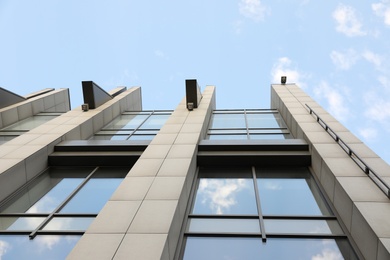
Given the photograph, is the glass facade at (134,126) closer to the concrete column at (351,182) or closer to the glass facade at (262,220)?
the glass facade at (262,220)

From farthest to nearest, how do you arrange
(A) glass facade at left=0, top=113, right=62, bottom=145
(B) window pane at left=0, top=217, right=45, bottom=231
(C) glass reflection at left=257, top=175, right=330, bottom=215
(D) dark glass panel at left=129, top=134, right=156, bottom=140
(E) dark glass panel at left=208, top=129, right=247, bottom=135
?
(A) glass facade at left=0, top=113, right=62, bottom=145 → (D) dark glass panel at left=129, top=134, right=156, bottom=140 → (E) dark glass panel at left=208, top=129, right=247, bottom=135 → (C) glass reflection at left=257, top=175, right=330, bottom=215 → (B) window pane at left=0, top=217, right=45, bottom=231

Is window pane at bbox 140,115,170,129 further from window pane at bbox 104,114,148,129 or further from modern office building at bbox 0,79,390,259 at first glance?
modern office building at bbox 0,79,390,259

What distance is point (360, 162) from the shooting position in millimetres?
9867

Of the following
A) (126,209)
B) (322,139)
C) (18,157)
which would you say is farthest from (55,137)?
(322,139)

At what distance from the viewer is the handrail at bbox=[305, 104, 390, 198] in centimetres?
807

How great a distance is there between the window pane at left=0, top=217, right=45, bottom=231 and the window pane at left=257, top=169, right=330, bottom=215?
6082 mm

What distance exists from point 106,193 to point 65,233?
2.35 m

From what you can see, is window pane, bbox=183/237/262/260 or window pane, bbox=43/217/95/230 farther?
window pane, bbox=43/217/95/230

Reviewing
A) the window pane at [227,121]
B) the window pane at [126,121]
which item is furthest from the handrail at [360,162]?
the window pane at [126,121]

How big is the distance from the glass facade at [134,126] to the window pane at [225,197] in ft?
21.4

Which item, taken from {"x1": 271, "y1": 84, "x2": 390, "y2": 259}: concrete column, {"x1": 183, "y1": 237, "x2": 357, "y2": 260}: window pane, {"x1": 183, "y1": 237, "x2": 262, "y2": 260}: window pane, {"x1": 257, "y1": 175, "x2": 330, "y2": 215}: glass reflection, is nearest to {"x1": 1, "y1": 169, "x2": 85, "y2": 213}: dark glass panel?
{"x1": 183, "y1": 237, "x2": 262, "y2": 260}: window pane

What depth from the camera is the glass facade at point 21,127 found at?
1711 centimetres

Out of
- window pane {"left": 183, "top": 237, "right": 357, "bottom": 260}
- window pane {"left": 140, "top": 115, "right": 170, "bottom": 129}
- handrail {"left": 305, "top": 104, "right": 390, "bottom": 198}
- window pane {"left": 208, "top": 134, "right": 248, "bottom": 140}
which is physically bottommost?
window pane {"left": 183, "top": 237, "right": 357, "bottom": 260}

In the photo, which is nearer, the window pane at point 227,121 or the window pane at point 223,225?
the window pane at point 223,225
